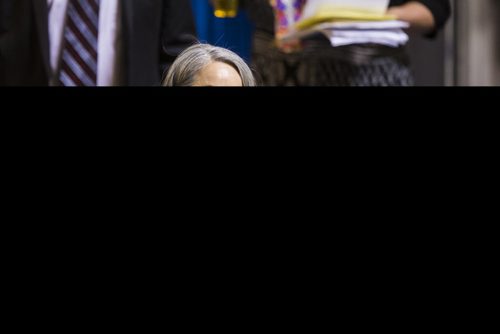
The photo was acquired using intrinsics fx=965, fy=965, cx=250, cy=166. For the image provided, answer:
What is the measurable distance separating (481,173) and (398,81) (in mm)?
1317

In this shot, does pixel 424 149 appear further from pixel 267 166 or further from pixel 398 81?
pixel 398 81

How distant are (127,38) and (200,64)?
32 centimetres

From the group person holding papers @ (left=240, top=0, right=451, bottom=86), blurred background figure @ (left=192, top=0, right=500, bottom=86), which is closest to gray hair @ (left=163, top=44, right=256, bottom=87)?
person holding papers @ (left=240, top=0, right=451, bottom=86)

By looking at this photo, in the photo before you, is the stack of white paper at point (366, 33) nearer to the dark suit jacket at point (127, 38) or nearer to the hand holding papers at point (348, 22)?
the hand holding papers at point (348, 22)

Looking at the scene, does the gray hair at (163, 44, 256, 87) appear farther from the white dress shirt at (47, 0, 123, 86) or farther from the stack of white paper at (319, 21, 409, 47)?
the stack of white paper at (319, 21, 409, 47)

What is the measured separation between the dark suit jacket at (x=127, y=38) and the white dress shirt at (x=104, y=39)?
0.01 metres

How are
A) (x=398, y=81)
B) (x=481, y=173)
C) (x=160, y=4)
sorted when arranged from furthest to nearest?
(x=398, y=81), (x=160, y=4), (x=481, y=173)

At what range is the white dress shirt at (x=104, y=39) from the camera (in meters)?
1.59

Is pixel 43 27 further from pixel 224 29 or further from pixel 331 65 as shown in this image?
pixel 331 65

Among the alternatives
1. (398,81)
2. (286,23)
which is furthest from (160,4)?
(398,81)

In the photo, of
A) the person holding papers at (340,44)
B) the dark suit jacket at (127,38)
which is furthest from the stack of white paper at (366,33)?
the dark suit jacket at (127,38)

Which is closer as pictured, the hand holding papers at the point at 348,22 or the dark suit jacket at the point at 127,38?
the dark suit jacket at the point at 127,38

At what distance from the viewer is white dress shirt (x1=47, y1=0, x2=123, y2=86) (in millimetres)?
1591

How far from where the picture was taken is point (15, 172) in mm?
577
